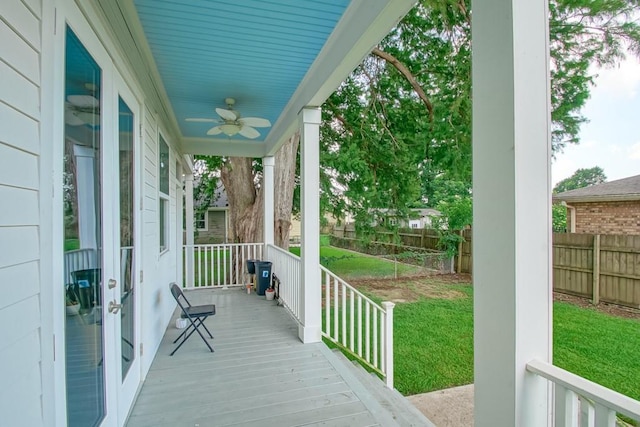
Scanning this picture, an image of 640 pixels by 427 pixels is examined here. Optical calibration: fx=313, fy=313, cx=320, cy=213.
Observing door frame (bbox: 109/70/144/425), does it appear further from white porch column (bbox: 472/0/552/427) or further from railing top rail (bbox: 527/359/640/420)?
railing top rail (bbox: 527/359/640/420)

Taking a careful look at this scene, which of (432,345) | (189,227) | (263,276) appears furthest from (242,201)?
(432,345)

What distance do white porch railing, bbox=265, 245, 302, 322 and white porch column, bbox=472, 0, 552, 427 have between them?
293 cm

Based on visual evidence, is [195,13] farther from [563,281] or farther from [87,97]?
[563,281]

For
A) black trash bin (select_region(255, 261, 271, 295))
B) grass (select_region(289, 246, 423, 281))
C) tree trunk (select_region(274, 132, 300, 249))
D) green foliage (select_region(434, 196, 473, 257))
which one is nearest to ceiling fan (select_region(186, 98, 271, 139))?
black trash bin (select_region(255, 261, 271, 295))

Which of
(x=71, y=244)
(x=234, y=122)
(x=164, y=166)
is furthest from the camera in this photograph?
(x=164, y=166)

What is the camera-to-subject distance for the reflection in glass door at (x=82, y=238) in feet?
4.49

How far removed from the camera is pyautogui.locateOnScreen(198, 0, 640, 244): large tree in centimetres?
403

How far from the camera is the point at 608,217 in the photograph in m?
4.98

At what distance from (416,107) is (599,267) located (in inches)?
167

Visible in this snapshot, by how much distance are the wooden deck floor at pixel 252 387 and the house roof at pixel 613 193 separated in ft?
15.1

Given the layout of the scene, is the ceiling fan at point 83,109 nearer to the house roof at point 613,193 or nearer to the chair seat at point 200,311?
the chair seat at point 200,311

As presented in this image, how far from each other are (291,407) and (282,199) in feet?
17.8

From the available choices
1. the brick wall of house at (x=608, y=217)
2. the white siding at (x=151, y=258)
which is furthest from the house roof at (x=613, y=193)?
the white siding at (x=151, y=258)

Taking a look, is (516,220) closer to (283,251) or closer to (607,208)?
(283,251)
